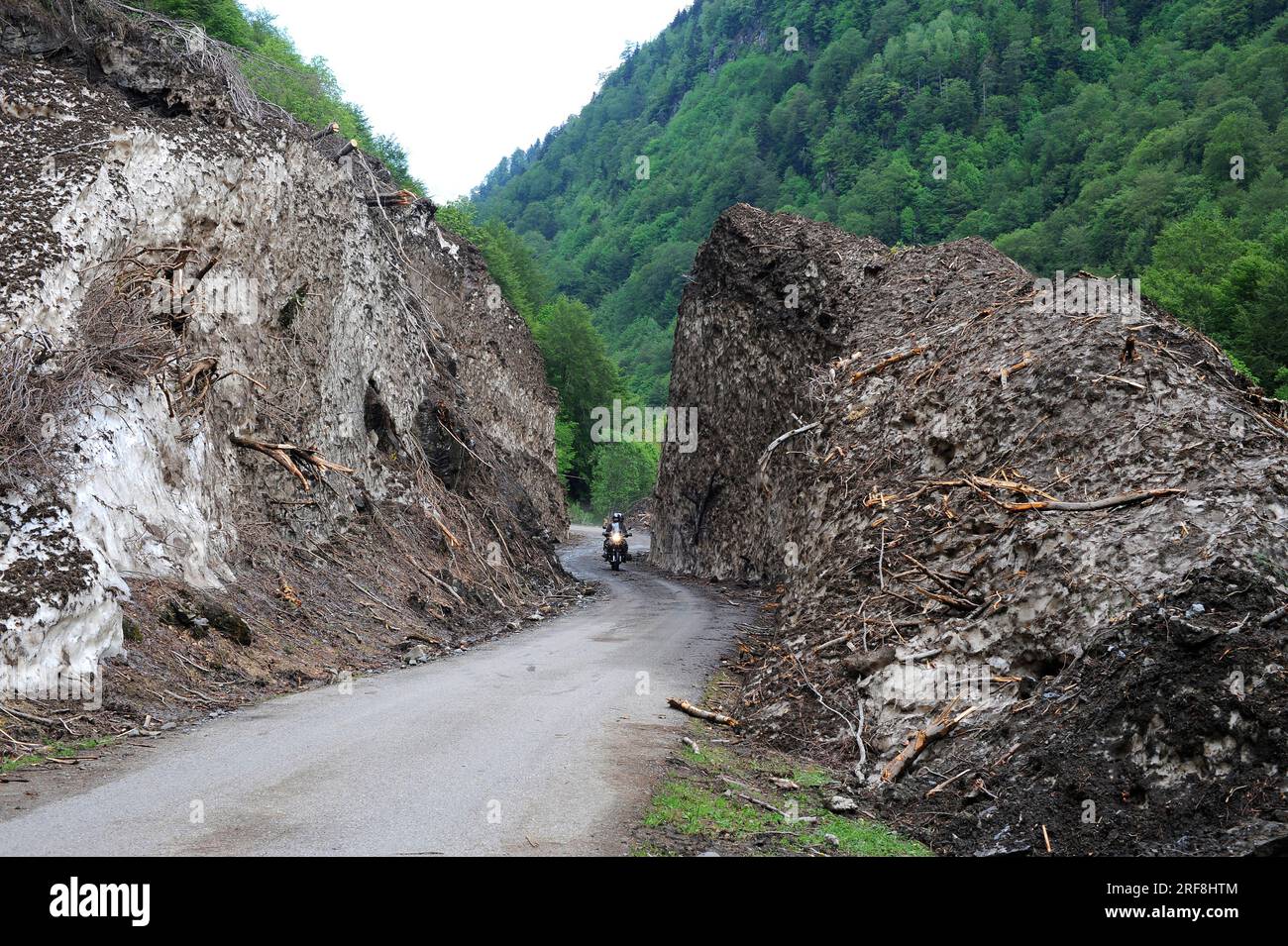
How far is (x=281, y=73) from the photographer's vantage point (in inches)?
1451

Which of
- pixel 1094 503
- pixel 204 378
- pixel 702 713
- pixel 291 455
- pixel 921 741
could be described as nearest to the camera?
pixel 921 741

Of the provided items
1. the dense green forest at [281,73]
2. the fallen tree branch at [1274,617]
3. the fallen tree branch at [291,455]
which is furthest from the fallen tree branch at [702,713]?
the dense green forest at [281,73]

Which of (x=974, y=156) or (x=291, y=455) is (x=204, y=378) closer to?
(x=291, y=455)

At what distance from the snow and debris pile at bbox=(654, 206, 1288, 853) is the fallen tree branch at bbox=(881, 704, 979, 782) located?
0.02 metres

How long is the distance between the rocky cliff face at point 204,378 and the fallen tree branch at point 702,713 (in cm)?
609

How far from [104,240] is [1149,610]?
13.7 meters

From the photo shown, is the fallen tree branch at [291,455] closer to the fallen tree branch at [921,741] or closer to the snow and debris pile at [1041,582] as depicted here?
the snow and debris pile at [1041,582]

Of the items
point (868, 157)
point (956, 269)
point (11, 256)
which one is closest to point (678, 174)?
point (868, 157)

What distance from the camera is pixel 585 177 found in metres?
141

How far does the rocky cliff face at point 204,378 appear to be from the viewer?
10758 millimetres

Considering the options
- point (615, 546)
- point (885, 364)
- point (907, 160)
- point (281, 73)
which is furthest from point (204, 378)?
point (907, 160)

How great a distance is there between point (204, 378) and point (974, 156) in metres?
93.5

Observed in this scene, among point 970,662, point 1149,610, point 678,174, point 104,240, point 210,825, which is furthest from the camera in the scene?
point 678,174

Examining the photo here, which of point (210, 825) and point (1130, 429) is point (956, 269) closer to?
point (1130, 429)
